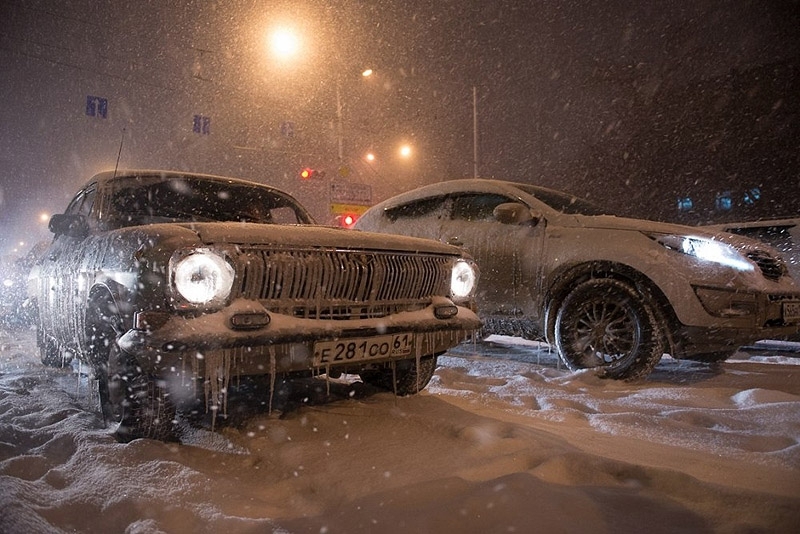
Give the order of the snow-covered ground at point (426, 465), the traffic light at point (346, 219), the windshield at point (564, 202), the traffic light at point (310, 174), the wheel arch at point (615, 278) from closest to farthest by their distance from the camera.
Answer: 1. the snow-covered ground at point (426, 465)
2. the wheel arch at point (615, 278)
3. the windshield at point (564, 202)
4. the traffic light at point (346, 219)
5. the traffic light at point (310, 174)

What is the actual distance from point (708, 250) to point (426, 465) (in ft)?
10.2

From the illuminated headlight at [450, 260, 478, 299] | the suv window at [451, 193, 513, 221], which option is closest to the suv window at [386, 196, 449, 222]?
the suv window at [451, 193, 513, 221]

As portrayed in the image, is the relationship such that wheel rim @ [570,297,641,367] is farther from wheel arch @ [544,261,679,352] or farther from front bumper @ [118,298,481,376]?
front bumper @ [118,298,481,376]

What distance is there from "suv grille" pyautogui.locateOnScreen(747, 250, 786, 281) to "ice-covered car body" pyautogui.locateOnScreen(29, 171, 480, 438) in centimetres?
240

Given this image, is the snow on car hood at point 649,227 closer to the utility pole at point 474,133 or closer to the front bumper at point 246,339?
the front bumper at point 246,339

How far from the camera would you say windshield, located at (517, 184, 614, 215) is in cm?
534

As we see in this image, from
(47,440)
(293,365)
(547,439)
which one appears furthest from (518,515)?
(47,440)

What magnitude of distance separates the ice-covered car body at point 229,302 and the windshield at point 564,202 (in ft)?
5.99

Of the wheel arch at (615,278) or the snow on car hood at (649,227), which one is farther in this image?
the snow on car hood at (649,227)

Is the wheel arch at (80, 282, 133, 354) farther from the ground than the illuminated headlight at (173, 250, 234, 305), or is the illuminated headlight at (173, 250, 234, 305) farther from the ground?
the illuminated headlight at (173, 250, 234, 305)

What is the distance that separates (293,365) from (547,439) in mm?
1301

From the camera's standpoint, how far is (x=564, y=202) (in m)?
5.53

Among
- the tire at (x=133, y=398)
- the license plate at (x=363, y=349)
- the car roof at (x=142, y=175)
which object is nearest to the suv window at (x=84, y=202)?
the car roof at (x=142, y=175)

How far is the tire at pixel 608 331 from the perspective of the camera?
445 cm
